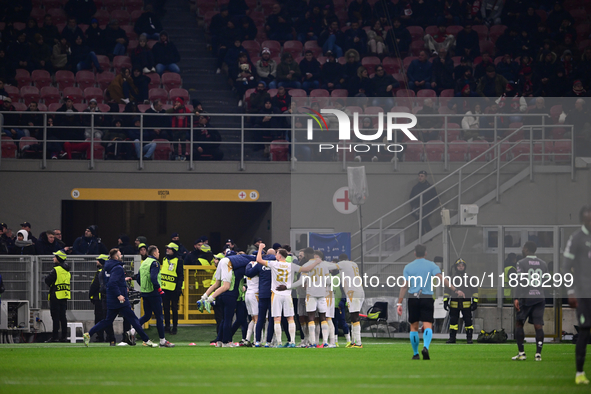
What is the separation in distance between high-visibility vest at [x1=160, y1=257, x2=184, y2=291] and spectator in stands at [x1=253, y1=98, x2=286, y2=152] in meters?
5.22

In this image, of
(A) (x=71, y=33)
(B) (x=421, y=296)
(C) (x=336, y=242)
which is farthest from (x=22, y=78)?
(B) (x=421, y=296)

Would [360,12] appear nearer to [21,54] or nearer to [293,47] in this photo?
[293,47]

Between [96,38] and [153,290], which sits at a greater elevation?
[96,38]

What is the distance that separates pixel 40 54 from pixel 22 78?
3.11 feet

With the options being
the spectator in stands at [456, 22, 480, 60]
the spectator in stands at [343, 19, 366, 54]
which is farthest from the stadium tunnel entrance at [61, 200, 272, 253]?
the spectator in stands at [456, 22, 480, 60]

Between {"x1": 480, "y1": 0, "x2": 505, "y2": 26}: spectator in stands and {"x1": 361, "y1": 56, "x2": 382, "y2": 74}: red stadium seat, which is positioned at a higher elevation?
{"x1": 480, "y1": 0, "x2": 505, "y2": 26}: spectator in stands

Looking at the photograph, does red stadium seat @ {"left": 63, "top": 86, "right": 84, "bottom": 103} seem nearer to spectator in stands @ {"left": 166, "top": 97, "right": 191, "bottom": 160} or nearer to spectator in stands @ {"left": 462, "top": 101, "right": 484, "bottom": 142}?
spectator in stands @ {"left": 166, "top": 97, "right": 191, "bottom": 160}

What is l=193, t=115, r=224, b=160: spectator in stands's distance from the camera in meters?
22.3

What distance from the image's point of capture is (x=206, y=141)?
22750 millimetres

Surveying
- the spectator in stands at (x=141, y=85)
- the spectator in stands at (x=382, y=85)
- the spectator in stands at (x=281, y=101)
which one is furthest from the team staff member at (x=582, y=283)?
the spectator in stands at (x=141, y=85)

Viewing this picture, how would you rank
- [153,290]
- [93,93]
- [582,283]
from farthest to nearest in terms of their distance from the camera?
[93,93] → [153,290] → [582,283]

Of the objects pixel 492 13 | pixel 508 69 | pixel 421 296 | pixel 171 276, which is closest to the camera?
pixel 421 296

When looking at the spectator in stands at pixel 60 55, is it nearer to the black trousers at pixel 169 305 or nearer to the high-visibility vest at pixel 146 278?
the black trousers at pixel 169 305

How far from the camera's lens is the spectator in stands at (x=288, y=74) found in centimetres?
2455
